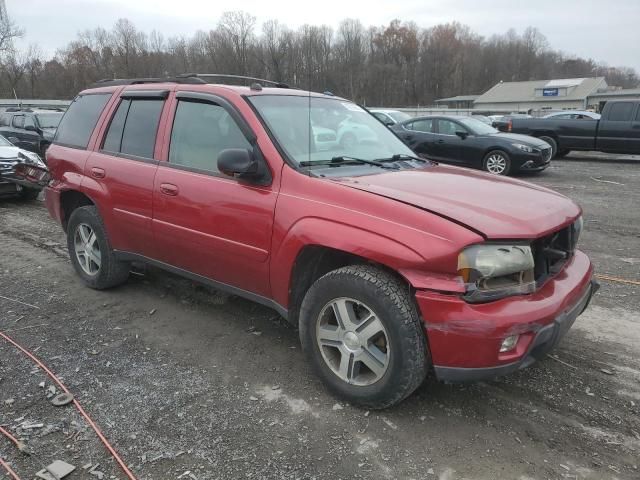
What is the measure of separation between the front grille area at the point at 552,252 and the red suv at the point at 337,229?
0.04ft

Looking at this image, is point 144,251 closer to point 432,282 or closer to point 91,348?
Result: point 91,348

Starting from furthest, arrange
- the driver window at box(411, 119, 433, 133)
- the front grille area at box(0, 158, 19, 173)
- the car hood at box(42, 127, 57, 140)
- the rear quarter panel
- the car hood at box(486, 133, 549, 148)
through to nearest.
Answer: the rear quarter panel, the car hood at box(42, 127, 57, 140), the driver window at box(411, 119, 433, 133), the car hood at box(486, 133, 549, 148), the front grille area at box(0, 158, 19, 173)

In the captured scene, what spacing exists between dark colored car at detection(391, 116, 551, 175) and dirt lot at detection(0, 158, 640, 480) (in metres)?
7.57

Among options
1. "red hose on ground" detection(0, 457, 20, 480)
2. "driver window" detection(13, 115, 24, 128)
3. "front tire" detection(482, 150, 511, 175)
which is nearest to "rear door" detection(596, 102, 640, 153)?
"front tire" detection(482, 150, 511, 175)

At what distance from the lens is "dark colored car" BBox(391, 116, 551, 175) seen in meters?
11.6

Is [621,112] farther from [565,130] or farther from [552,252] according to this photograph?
[552,252]

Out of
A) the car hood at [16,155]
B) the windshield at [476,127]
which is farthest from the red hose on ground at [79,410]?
the windshield at [476,127]

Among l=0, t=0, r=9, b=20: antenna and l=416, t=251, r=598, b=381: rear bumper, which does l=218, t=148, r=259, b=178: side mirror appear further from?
l=0, t=0, r=9, b=20: antenna

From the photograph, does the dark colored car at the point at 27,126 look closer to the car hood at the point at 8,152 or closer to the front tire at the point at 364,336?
the car hood at the point at 8,152

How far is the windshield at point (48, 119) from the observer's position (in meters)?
14.2

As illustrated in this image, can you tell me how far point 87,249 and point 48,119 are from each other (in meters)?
11.7

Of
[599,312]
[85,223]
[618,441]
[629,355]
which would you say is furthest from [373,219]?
[85,223]

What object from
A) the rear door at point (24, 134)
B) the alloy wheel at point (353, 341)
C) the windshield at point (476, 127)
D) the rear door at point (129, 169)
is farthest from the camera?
the rear door at point (24, 134)

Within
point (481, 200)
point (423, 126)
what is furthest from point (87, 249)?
point (423, 126)
